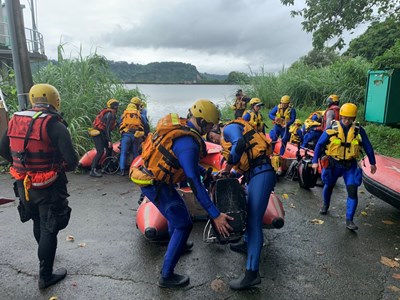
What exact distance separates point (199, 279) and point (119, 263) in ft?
3.17

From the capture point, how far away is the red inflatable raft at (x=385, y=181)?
15.5ft

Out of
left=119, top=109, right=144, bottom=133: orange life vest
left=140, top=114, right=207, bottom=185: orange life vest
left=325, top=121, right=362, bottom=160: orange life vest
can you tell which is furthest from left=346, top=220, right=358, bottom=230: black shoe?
left=119, top=109, right=144, bottom=133: orange life vest

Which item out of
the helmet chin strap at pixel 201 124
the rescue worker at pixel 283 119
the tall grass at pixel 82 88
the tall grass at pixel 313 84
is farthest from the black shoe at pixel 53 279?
the tall grass at pixel 313 84

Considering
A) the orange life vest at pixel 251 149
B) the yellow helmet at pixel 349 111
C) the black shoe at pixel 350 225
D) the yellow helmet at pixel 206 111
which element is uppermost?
the yellow helmet at pixel 206 111

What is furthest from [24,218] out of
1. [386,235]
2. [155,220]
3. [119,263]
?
[386,235]

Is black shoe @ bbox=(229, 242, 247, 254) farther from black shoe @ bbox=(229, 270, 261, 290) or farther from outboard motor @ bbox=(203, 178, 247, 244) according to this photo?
outboard motor @ bbox=(203, 178, 247, 244)

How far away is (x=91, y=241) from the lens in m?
4.38

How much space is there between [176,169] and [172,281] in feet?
3.84

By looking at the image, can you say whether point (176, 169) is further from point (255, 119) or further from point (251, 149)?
point (255, 119)

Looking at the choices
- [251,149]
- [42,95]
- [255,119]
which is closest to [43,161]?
[42,95]

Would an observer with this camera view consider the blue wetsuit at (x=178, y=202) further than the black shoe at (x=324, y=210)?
No

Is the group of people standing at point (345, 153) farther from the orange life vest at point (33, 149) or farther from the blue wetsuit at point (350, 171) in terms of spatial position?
the orange life vest at point (33, 149)

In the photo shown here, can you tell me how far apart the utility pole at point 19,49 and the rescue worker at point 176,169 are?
5.24 m

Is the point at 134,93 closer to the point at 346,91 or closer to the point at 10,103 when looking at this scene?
the point at 10,103
